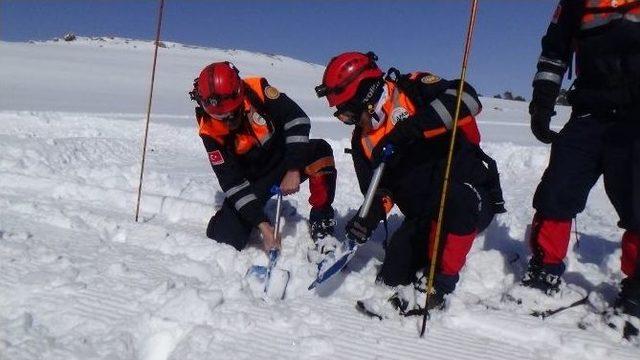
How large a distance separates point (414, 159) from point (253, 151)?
1319 mm

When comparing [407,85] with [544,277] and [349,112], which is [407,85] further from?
[544,277]

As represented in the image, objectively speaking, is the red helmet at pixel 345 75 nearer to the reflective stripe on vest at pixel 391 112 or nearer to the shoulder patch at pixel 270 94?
the reflective stripe on vest at pixel 391 112

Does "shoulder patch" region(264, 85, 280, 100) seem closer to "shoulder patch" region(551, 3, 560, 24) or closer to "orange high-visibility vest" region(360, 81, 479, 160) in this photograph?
"orange high-visibility vest" region(360, 81, 479, 160)

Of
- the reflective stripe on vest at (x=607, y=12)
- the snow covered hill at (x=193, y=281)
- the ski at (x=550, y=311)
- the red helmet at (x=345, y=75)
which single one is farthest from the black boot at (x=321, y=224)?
the reflective stripe on vest at (x=607, y=12)

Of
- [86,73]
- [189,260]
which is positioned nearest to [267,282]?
[189,260]

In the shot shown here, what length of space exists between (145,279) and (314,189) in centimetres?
147

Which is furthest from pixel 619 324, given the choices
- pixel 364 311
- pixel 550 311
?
pixel 364 311

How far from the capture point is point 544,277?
124 inches

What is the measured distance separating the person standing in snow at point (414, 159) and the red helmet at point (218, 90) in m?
0.72

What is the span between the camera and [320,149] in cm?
432

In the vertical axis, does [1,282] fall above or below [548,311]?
below

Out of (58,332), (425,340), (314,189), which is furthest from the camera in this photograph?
(314,189)

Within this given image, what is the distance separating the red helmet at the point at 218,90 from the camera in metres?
3.56

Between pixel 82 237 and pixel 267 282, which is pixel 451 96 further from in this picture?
pixel 82 237
